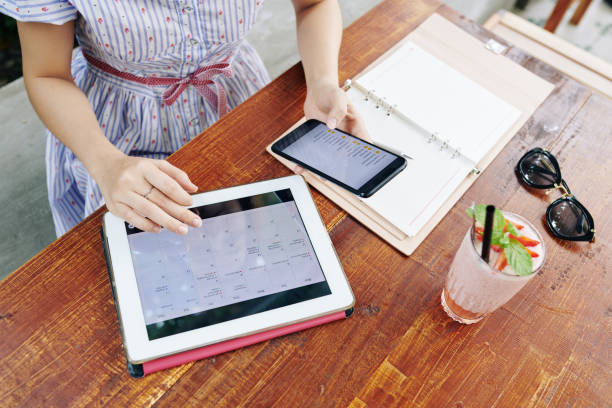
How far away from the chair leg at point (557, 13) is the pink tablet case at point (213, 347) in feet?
6.46

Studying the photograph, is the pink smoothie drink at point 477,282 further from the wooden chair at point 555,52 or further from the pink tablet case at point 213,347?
the wooden chair at point 555,52

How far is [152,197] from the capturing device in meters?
0.66

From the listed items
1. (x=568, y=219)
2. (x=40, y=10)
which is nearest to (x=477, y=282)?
(x=568, y=219)

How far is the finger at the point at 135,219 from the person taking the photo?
0.65 meters

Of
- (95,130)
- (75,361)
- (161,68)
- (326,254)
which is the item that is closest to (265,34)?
(161,68)

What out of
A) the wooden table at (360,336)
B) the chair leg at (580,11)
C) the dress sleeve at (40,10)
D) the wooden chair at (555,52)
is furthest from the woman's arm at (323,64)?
the chair leg at (580,11)

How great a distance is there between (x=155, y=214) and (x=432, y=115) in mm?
551

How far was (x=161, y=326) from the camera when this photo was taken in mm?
604

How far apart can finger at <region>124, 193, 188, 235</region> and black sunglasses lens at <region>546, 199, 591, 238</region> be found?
624 mm

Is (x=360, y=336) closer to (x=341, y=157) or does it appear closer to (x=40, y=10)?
(x=341, y=157)

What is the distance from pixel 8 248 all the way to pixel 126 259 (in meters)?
0.91

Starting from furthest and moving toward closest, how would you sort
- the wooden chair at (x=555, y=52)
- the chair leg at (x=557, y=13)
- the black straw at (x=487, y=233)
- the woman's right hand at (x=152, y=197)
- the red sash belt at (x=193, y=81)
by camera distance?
the chair leg at (x=557, y=13)
the wooden chair at (x=555, y=52)
the red sash belt at (x=193, y=81)
the woman's right hand at (x=152, y=197)
the black straw at (x=487, y=233)

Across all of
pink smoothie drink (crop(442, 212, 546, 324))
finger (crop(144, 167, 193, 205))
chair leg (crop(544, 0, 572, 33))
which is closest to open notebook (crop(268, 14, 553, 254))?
pink smoothie drink (crop(442, 212, 546, 324))

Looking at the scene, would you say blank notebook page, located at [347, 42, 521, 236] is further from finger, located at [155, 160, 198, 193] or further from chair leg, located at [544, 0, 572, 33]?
chair leg, located at [544, 0, 572, 33]
